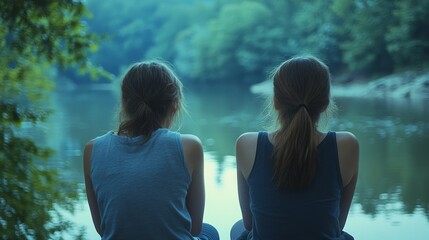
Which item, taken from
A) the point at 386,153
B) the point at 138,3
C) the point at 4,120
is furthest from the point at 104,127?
the point at 138,3

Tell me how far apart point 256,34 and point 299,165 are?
1542cm

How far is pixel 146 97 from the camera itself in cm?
127

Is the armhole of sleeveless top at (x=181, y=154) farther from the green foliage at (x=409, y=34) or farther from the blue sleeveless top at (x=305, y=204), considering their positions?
the green foliage at (x=409, y=34)

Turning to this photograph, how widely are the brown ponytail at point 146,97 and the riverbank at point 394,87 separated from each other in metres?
8.58

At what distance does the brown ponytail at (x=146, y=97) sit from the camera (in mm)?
1256

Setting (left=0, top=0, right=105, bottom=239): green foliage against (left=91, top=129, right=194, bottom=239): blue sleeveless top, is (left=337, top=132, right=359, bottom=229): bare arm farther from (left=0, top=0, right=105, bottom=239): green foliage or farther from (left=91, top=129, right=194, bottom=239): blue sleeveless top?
(left=0, top=0, right=105, bottom=239): green foliage

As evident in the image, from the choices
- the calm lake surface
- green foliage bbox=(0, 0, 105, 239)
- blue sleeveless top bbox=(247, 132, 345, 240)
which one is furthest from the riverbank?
blue sleeveless top bbox=(247, 132, 345, 240)

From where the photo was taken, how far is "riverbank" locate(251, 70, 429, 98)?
31.2 ft

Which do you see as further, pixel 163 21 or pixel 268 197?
pixel 163 21

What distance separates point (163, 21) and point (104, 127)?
9.21 meters

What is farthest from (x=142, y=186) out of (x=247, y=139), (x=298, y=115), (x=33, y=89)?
(x=33, y=89)

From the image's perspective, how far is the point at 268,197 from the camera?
119 centimetres

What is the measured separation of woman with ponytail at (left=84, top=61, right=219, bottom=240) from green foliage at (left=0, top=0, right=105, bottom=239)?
169mm

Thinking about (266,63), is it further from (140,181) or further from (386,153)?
(140,181)
